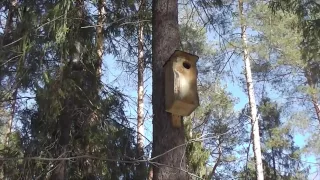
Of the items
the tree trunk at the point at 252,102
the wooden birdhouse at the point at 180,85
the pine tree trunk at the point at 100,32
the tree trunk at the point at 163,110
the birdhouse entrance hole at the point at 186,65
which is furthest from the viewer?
the tree trunk at the point at 252,102

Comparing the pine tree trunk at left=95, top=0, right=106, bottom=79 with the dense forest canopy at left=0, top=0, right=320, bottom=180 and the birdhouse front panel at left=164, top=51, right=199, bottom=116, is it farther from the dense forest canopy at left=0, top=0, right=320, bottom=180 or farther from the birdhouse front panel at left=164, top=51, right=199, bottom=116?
the birdhouse front panel at left=164, top=51, right=199, bottom=116

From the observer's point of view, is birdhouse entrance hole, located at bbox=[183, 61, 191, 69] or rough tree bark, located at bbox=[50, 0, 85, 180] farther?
rough tree bark, located at bbox=[50, 0, 85, 180]

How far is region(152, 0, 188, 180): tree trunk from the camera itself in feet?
8.99

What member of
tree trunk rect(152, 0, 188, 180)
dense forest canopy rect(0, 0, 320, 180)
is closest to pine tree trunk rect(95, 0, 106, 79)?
dense forest canopy rect(0, 0, 320, 180)

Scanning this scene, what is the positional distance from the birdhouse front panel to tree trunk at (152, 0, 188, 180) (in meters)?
0.10

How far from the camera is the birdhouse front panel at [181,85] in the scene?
284 cm

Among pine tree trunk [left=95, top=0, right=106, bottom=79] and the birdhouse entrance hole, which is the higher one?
pine tree trunk [left=95, top=0, right=106, bottom=79]

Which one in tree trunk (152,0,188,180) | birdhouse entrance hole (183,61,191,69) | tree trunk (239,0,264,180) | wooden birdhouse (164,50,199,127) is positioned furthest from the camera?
tree trunk (239,0,264,180)

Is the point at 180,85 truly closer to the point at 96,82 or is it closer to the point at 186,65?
the point at 186,65

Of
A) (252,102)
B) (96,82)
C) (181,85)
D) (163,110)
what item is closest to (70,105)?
(96,82)

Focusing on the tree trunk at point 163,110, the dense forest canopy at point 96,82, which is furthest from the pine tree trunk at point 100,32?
the tree trunk at point 163,110

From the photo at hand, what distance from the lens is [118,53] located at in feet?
17.5

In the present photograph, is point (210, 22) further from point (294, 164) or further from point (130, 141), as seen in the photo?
point (294, 164)

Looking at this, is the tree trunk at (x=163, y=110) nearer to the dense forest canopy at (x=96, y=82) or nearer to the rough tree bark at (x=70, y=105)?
the dense forest canopy at (x=96, y=82)
